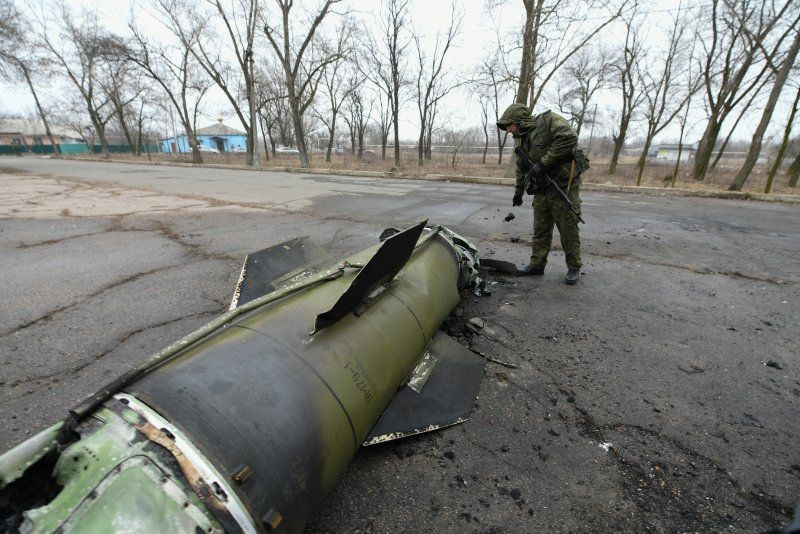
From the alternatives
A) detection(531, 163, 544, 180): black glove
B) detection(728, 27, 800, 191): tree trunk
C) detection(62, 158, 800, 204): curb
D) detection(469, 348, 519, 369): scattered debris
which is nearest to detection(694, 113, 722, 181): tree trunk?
detection(728, 27, 800, 191): tree trunk

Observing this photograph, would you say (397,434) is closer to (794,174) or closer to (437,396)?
(437,396)

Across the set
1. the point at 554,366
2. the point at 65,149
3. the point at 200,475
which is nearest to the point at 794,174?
the point at 554,366

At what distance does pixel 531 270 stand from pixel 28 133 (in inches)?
3822

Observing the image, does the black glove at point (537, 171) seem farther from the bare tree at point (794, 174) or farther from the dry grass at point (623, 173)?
the bare tree at point (794, 174)

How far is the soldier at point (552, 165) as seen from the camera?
3.64 meters

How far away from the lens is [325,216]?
7.14m

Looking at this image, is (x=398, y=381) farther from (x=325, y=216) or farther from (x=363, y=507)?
Answer: (x=325, y=216)

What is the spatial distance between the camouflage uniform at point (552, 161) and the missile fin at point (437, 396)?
217 centimetres

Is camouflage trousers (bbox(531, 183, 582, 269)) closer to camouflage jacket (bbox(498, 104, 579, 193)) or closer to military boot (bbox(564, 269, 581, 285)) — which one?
military boot (bbox(564, 269, 581, 285))

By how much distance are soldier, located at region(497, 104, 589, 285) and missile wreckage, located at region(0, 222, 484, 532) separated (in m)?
2.44

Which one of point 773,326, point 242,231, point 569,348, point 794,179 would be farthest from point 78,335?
point 794,179

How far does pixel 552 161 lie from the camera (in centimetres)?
365

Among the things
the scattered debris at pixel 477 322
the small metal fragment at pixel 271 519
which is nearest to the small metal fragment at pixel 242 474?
the small metal fragment at pixel 271 519

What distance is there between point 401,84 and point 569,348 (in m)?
26.0
